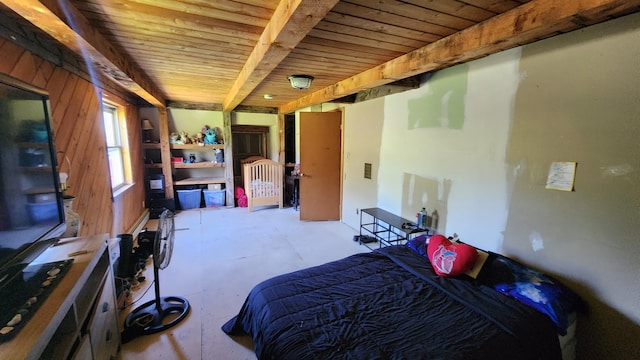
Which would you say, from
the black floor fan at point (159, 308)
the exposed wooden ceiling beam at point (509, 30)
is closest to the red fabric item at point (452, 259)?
the exposed wooden ceiling beam at point (509, 30)

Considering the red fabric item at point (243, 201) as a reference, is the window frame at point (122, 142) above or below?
above

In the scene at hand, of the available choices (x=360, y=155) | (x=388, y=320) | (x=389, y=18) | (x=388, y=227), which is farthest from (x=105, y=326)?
(x=360, y=155)

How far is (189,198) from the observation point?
18.1 feet

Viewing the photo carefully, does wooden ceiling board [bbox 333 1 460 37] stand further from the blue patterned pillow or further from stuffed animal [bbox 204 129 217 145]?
stuffed animal [bbox 204 129 217 145]

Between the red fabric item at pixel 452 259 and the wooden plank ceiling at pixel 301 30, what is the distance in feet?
4.55

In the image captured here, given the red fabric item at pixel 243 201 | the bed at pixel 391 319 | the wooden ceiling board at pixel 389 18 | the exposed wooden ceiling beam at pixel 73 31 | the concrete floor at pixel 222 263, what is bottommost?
the concrete floor at pixel 222 263

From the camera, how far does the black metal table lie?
116 inches

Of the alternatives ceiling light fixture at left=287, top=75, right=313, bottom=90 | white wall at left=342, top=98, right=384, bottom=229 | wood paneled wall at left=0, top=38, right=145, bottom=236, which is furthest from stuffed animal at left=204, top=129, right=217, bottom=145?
ceiling light fixture at left=287, top=75, right=313, bottom=90

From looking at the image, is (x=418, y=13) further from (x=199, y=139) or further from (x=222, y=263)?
(x=199, y=139)

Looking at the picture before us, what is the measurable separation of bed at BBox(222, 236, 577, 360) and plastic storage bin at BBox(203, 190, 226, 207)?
3.99m

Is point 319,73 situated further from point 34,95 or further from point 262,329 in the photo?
point 262,329

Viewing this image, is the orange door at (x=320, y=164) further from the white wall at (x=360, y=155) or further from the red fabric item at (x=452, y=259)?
the red fabric item at (x=452, y=259)

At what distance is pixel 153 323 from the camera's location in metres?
2.08

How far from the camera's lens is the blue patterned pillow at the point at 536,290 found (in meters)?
1.59
